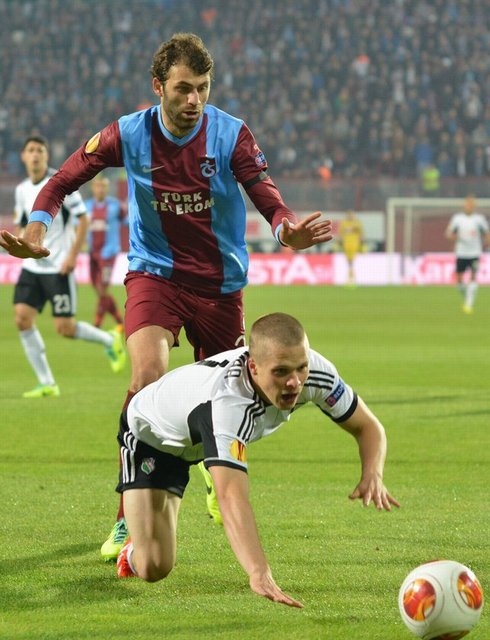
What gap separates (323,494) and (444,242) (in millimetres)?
28096

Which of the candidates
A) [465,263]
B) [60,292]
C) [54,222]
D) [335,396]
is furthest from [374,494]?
[465,263]

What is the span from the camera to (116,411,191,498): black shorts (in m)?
5.08

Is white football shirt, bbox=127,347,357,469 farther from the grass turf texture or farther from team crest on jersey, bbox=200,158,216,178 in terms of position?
team crest on jersey, bbox=200,158,216,178

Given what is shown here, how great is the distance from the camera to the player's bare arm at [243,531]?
378 centimetres

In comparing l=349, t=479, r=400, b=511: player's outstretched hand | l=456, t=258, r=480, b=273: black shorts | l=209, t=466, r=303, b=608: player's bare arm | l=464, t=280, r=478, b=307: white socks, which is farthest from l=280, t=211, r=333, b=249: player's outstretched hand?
l=456, t=258, r=480, b=273: black shorts

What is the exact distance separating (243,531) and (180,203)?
2.55 metres

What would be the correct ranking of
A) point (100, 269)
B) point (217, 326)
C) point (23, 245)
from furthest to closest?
point (100, 269), point (217, 326), point (23, 245)

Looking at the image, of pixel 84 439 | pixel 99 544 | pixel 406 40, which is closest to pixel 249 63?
pixel 406 40

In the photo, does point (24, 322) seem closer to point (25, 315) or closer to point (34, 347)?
point (25, 315)

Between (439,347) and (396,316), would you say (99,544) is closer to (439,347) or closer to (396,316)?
(439,347)

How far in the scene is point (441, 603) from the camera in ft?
13.2

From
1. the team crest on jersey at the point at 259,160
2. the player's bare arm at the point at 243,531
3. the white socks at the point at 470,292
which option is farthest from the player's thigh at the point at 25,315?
the white socks at the point at 470,292

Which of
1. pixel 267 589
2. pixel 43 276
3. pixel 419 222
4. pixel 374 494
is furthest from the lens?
pixel 419 222

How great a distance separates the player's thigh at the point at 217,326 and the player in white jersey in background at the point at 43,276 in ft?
16.7
